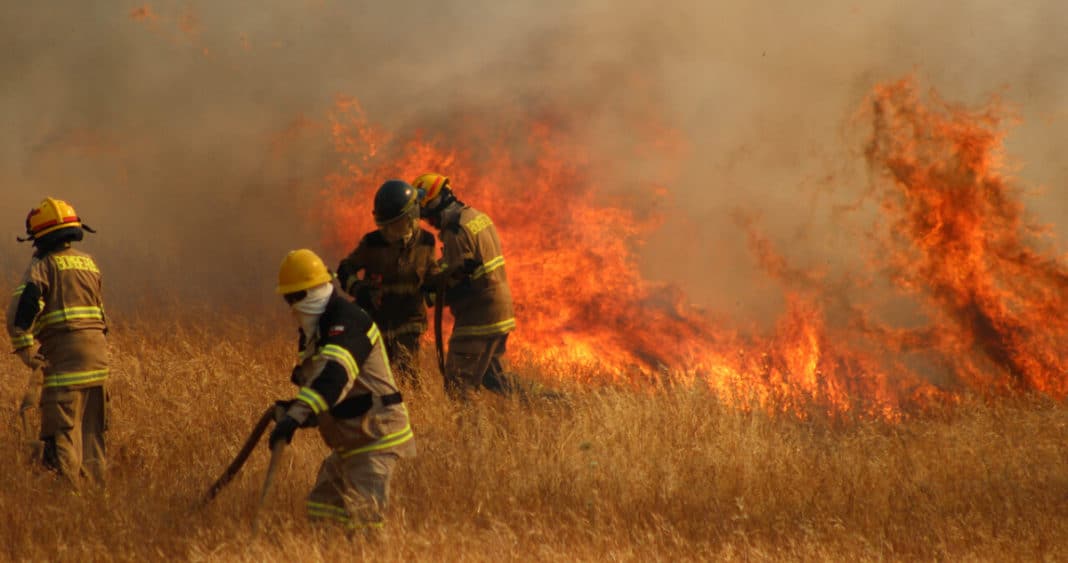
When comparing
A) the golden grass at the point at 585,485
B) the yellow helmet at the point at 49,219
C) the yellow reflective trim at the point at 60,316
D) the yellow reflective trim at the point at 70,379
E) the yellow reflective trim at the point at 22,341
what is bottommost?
the golden grass at the point at 585,485

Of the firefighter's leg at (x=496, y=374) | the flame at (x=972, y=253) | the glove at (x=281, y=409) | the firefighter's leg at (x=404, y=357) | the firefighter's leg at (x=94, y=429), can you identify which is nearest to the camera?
the glove at (x=281, y=409)

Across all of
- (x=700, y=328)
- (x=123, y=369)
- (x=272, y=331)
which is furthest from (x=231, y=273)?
(x=700, y=328)

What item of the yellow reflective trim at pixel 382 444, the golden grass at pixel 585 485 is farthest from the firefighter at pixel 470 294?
the yellow reflective trim at pixel 382 444

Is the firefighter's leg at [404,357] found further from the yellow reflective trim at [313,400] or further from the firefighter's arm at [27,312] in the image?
the yellow reflective trim at [313,400]

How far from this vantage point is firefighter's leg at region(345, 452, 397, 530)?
547cm

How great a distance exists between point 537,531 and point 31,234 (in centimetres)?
372

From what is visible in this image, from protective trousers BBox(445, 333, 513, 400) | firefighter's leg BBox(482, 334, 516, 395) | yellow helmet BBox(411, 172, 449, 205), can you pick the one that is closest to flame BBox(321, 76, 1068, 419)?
firefighter's leg BBox(482, 334, 516, 395)

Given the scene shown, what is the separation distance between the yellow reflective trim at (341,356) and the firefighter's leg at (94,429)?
8.89 feet

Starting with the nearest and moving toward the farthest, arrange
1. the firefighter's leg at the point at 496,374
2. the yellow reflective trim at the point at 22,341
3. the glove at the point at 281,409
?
the glove at the point at 281,409, the yellow reflective trim at the point at 22,341, the firefighter's leg at the point at 496,374

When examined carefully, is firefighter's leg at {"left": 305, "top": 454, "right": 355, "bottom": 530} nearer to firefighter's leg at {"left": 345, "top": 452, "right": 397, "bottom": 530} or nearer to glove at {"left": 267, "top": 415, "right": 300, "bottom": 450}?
firefighter's leg at {"left": 345, "top": 452, "right": 397, "bottom": 530}

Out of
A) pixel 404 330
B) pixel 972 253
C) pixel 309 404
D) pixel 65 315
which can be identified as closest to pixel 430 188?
pixel 404 330

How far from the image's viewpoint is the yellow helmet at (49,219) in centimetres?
696

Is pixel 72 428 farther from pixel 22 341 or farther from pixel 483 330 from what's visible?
pixel 483 330

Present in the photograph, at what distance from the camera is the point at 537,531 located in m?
5.72
